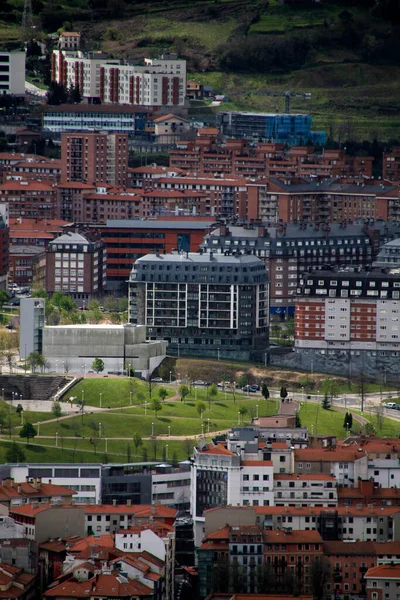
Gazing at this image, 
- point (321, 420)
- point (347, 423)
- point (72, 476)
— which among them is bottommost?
point (321, 420)

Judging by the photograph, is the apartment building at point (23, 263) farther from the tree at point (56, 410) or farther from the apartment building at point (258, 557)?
the apartment building at point (258, 557)

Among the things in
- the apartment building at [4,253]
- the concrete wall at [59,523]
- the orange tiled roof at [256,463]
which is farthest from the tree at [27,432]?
the apartment building at [4,253]

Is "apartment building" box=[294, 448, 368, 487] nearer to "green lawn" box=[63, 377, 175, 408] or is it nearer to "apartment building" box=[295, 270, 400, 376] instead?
"green lawn" box=[63, 377, 175, 408]

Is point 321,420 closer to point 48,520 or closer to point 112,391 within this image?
point 112,391

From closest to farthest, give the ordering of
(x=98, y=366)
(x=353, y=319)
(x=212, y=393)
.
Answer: (x=212, y=393), (x=98, y=366), (x=353, y=319)

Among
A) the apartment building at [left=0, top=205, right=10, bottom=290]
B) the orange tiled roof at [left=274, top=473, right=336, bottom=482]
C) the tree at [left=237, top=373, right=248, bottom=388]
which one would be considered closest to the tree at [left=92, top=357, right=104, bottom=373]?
the tree at [left=237, top=373, right=248, bottom=388]

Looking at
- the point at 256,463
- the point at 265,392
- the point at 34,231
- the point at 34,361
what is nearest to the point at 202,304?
the point at 34,361
